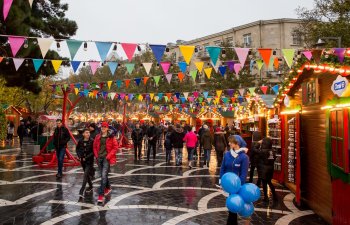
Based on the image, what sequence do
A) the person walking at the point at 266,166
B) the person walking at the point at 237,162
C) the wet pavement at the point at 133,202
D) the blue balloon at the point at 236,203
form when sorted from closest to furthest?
1. the blue balloon at the point at 236,203
2. the person walking at the point at 237,162
3. the wet pavement at the point at 133,202
4. the person walking at the point at 266,166

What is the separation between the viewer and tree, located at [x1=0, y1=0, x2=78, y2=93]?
40.4 feet

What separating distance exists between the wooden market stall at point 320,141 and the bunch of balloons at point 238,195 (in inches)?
67.7

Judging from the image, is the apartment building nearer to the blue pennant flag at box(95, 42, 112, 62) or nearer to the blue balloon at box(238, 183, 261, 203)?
the blue pennant flag at box(95, 42, 112, 62)

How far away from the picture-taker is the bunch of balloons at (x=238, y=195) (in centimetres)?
489

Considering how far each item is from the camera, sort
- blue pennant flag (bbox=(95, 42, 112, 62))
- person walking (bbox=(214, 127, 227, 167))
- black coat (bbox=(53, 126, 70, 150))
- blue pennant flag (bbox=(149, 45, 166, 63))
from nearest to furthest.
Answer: blue pennant flag (bbox=(95, 42, 112, 62)) → blue pennant flag (bbox=(149, 45, 166, 63)) → black coat (bbox=(53, 126, 70, 150)) → person walking (bbox=(214, 127, 227, 167))

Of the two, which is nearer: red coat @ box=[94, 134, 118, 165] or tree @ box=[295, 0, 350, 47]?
red coat @ box=[94, 134, 118, 165]

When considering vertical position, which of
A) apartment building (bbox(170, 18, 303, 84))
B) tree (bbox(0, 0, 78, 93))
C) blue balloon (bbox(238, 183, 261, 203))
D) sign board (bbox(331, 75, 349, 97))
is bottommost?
blue balloon (bbox(238, 183, 261, 203))

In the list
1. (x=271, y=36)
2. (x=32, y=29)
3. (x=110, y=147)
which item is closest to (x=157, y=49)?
(x=110, y=147)

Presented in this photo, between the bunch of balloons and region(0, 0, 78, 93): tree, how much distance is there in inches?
429

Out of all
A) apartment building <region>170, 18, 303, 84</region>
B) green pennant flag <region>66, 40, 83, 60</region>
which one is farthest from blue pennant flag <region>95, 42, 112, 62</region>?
apartment building <region>170, 18, 303, 84</region>

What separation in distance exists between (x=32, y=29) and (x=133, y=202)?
11.9 meters

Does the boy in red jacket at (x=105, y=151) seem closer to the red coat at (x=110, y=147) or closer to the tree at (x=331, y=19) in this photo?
the red coat at (x=110, y=147)

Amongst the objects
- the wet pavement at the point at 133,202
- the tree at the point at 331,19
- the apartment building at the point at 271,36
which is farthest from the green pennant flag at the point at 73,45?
Answer: the apartment building at the point at 271,36

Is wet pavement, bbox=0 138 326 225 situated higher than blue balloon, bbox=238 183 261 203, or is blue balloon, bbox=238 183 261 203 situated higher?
blue balloon, bbox=238 183 261 203
